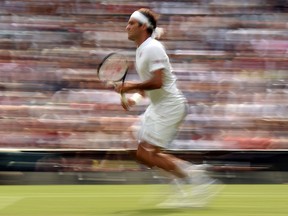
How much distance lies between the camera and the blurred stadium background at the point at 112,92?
9008 millimetres

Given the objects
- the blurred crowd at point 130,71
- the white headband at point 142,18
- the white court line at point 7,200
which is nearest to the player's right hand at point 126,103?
the white headband at point 142,18

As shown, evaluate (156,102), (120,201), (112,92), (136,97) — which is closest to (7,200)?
(120,201)

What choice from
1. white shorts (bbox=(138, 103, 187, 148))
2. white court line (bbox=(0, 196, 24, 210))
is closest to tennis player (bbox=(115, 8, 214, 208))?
white shorts (bbox=(138, 103, 187, 148))

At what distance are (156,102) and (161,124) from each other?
7.7 inches

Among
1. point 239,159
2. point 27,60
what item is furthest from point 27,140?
point 239,159

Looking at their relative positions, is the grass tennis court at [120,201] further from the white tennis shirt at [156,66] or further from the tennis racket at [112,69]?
the tennis racket at [112,69]

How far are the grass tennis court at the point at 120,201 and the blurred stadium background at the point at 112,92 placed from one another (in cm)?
70

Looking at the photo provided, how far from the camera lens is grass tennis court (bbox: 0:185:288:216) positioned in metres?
5.61

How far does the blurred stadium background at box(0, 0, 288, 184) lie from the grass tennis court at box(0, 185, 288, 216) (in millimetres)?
696

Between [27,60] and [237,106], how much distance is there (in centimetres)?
275

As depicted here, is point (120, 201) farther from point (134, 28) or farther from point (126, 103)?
point (134, 28)

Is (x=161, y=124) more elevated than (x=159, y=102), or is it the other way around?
(x=159, y=102)

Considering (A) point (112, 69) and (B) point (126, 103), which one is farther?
(A) point (112, 69)

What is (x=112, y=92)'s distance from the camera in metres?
9.88
